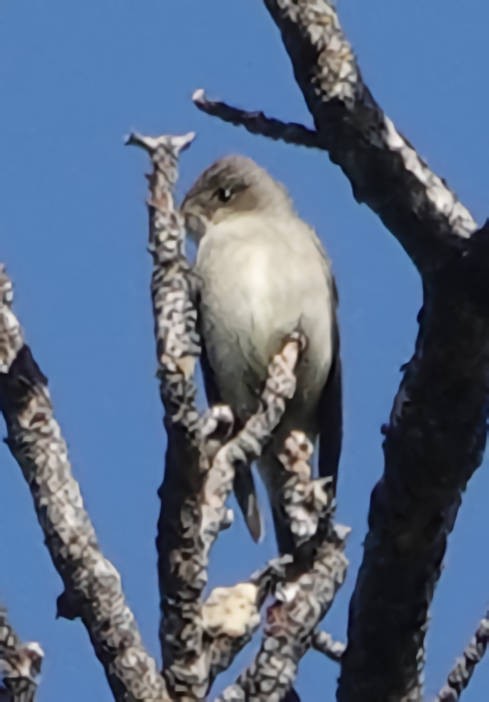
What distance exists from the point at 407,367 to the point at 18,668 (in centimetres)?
107

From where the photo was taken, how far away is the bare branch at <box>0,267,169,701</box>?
121 inches

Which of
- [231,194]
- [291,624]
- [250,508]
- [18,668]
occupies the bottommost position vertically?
Result: [18,668]

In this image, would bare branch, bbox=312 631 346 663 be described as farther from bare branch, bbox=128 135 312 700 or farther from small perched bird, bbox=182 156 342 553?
small perched bird, bbox=182 156 342 553

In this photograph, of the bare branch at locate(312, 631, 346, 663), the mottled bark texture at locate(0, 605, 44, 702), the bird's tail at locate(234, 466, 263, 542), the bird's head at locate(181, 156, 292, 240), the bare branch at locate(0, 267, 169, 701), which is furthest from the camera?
the bird's head at locate(181, 156, 292, 240)

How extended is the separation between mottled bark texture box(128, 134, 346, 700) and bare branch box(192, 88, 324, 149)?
276 millimetres

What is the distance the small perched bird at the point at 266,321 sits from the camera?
Result: 21.0ft

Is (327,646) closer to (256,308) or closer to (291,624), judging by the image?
(291,624)

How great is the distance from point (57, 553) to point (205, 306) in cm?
336

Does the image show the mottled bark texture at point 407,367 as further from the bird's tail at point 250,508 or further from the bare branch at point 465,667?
the bird's tail at point 250,508

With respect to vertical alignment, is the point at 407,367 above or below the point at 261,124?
below

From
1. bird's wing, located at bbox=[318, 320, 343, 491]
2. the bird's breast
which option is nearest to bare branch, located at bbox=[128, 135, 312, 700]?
the bird's breast

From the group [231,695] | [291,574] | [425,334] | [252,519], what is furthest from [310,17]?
[252,519]

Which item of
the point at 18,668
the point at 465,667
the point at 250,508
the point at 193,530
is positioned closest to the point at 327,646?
the point at 465,667

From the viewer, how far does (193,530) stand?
3162 mm
